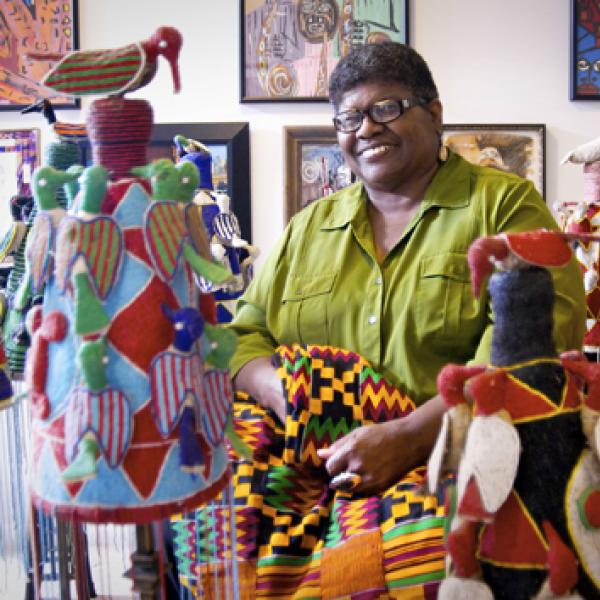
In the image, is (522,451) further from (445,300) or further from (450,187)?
(450,187)

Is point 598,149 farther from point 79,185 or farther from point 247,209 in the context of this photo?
point 79,185

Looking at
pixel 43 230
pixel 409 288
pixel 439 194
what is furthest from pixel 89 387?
pixel 439 194

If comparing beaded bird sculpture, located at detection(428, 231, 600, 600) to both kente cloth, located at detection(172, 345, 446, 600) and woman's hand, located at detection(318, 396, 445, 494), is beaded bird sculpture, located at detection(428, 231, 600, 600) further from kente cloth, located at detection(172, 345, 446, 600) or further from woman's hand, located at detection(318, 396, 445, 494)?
woman's hand, located at detection(318, 396, 445, 494)

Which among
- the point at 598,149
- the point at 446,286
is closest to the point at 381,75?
the point at 446,286

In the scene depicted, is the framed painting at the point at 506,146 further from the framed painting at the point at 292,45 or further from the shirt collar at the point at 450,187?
the shirt collar at the point at 450,187

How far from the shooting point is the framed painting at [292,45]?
281 cm

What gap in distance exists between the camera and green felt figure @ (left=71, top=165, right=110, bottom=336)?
0.73 meters

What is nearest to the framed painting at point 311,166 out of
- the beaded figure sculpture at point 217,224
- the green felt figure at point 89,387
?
the beaded figure sculpture at point 217,224

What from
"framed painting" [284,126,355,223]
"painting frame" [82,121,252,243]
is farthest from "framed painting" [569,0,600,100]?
"painting frame" [82,121,252,243]

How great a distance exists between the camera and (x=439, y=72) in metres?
2.80

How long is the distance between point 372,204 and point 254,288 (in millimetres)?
304

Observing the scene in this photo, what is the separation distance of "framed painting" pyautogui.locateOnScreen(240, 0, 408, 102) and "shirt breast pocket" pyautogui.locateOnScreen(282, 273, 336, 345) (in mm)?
1470

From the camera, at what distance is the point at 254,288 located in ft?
5.36

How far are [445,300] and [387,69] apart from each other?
47cm
